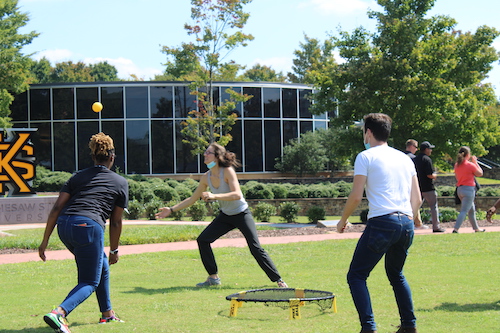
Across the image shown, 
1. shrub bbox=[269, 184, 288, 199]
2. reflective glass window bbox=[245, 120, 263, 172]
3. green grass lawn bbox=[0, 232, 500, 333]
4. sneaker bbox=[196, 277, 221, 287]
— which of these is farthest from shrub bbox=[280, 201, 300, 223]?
reflective glass window bbox=[245, 120, 263, 172]

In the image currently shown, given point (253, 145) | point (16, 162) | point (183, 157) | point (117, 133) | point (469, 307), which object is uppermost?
point (117, 133)

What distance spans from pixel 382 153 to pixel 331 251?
7.29 m

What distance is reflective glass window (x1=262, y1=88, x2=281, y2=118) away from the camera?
37.7m

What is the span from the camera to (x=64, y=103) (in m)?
36.2

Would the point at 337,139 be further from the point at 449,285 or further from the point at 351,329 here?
the point at 351,329

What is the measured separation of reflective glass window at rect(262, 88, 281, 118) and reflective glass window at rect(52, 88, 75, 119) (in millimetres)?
11218

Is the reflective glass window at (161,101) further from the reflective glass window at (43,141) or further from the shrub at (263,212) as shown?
the shrub at (263,212)

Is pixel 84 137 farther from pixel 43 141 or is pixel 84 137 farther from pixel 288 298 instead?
pixel 288 298

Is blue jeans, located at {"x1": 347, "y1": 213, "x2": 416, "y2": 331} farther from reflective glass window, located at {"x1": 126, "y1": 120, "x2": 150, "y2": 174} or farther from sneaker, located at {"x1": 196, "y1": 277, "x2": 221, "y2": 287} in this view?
reflective glass window, located at {"x1": 126, "y1": 120, "x2": 150, "y2": 174}

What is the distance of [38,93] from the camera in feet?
120

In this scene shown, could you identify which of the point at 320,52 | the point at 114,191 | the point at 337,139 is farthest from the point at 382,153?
the point at 320,52

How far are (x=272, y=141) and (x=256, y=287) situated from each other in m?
29.9

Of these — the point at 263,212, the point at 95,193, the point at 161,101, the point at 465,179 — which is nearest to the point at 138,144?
the point at 161,101

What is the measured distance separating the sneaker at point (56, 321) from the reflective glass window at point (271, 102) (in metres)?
32.8
